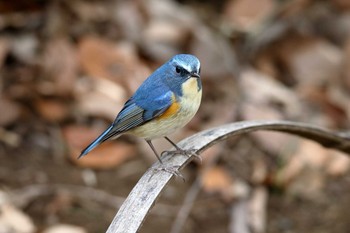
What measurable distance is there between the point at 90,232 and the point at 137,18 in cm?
274

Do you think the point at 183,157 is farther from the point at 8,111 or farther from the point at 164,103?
the point at 8,111

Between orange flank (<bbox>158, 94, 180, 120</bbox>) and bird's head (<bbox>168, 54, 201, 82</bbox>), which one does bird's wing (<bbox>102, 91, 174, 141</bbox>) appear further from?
bird's head (<bbox>168, 54, 201, 82</bbox>)

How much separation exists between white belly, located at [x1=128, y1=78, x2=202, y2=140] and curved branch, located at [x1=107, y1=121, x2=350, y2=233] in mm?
149

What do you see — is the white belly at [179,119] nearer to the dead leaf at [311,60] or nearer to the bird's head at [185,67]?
the bird's head at [185,67]

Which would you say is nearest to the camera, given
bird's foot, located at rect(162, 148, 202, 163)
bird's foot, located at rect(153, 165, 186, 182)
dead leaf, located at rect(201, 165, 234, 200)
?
bird's foot, located at rect(153, 165, 186, 182)

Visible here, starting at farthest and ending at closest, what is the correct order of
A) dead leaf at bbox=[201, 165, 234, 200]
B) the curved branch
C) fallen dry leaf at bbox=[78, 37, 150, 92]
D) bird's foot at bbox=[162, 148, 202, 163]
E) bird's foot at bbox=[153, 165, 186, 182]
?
1. fallen dry leaf at bbox=[78, 37, 150, 92]
2. dead leaf at bbox=[201, 165, 234, 200]
3. bird's foot at bbox=[162, 148, 202, 163]
4. bird's foot at bbox=[153, 165, 186, 182]
5. the curved branch

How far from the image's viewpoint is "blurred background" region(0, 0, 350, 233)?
5.39 metres

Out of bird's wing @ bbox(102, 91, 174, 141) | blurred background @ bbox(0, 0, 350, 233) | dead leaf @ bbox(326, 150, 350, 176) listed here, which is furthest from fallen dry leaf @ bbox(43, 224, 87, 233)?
dead leaf @ bbox(326, 150, 350, 176)

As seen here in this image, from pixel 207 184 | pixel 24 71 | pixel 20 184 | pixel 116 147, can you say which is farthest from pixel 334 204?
pixel 24 71

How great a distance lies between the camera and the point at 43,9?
6.70m

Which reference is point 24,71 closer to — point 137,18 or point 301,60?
point 137,18

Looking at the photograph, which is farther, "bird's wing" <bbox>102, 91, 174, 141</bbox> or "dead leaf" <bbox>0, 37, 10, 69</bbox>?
"dead leaf" <bbox>0, 37, 10, 69</bbox>

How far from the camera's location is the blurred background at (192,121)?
17.7ft

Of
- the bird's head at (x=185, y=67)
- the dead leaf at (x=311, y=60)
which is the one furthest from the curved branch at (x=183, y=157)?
the dead leaf at (x=311, y=60)
